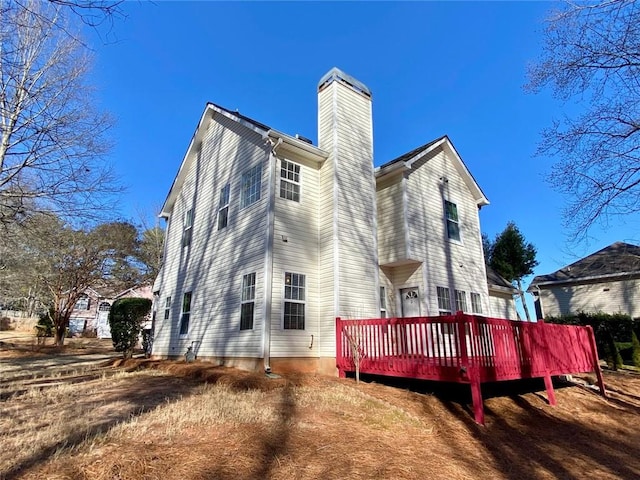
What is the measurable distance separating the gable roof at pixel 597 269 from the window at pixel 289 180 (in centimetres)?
1578

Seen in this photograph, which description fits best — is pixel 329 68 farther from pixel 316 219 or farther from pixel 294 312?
pixel 294 312

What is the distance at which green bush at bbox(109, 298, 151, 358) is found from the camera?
14.2 m

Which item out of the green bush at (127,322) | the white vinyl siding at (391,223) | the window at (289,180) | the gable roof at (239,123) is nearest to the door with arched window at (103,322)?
the green bush at (127,322)

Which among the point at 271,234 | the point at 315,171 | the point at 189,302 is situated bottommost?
the point at 189,302

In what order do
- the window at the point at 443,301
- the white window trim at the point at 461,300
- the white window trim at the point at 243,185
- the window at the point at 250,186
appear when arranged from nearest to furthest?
the white window trim at the point at 243,185
the window at the point at 250,186
the window at the point at 443,301
the white window trim at the point at 461,300

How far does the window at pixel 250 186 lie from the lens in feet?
34.6

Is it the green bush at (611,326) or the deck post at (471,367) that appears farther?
the green bush at (611,326)

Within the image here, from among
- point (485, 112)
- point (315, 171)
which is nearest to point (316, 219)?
point (315, 171)

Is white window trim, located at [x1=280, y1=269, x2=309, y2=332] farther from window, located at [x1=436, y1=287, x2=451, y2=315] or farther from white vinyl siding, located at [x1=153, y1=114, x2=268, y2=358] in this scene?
window, located at [x1=436, y1=287, x2=451, y2=315]

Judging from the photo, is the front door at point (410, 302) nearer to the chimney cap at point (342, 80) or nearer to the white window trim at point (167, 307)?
the chimney cap at point (342, 80)

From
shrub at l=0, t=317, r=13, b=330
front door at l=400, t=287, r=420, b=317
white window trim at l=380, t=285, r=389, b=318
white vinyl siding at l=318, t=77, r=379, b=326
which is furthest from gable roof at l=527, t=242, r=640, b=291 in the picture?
shrub at l=0, t=317, r=13, b=330

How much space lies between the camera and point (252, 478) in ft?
10.2

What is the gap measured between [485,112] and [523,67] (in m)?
8.19

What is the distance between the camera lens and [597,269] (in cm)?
2000
